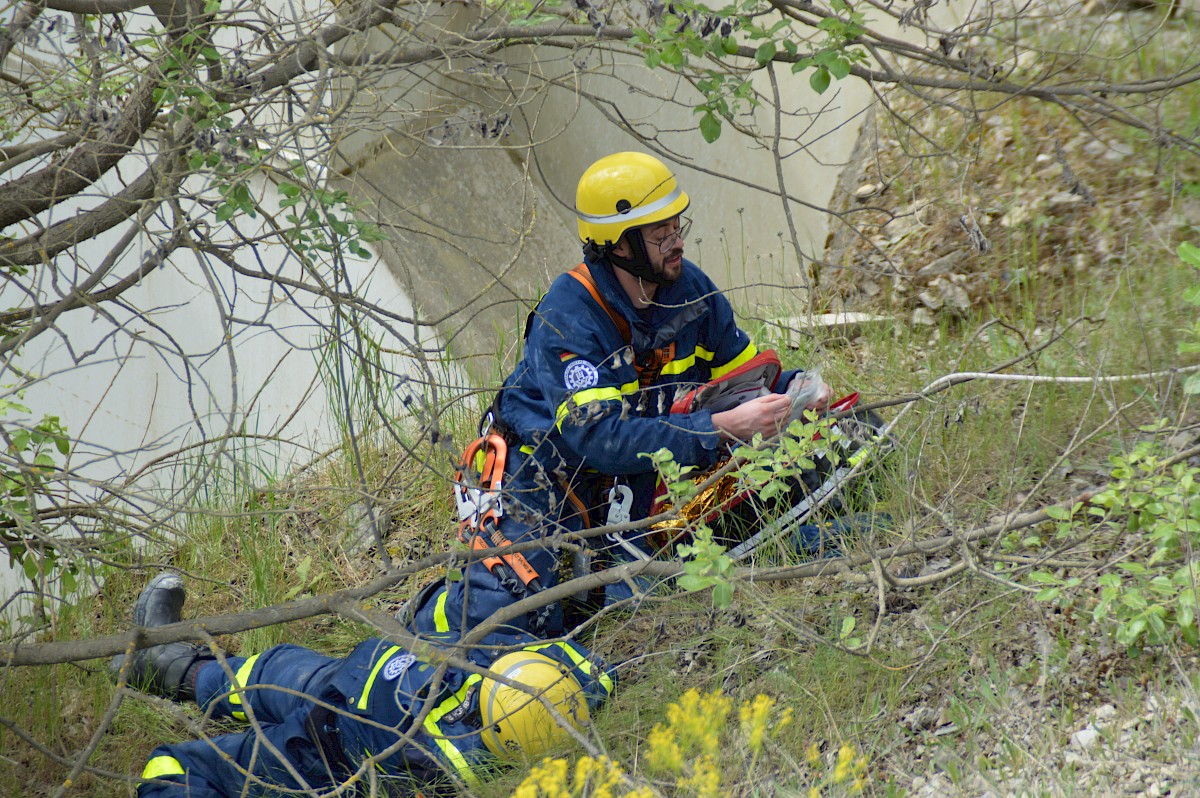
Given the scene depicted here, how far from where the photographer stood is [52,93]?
3.04 meters

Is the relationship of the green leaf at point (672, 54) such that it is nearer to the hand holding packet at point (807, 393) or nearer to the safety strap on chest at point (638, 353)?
the safety strap on chest at point (638, 353)

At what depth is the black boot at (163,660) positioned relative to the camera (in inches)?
147

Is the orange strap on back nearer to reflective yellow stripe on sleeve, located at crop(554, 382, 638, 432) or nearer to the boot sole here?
reflective yellow stripe on sleeve, located at crop(554, 382, 638, 432)

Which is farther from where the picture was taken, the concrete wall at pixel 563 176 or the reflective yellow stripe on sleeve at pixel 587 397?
the concrete wall at pixel 563 176

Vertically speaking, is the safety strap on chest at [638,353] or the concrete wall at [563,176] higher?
the concrete wall at [563,176]

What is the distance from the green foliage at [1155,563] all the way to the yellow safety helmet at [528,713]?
4.19 ft

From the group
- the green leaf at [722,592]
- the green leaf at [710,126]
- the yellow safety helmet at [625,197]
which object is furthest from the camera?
the yellow safety helmet at [625,197]

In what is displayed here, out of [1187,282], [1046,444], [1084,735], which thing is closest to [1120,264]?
[1187,282]

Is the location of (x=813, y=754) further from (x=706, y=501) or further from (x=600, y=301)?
(x=600, y=301)

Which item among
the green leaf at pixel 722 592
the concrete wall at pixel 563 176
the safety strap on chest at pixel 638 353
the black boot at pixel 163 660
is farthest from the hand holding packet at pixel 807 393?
the black boot at pixel 163 660

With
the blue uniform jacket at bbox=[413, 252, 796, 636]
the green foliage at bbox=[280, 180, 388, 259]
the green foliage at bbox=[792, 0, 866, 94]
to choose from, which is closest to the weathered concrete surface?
the blue uniform jacket at bbox=[413, 252, 796, 636]

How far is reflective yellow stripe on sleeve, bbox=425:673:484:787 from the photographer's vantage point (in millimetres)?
2920

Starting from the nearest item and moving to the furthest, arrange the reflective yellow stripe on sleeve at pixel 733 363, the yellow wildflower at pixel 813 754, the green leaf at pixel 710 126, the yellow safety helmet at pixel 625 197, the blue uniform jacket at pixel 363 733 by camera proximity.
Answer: the yellow wildflower at pixel 813 754 < the green leaf at pixel 710 126 < the blue uniform jacket at pixel 363 733 < the yellow safety helmet at pixel 625 197 < the reflective yellow stripe on sleeve at pixel 733 363

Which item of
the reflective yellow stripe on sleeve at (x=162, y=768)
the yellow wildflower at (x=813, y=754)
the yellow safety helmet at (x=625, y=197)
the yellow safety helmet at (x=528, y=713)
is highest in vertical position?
the yellow safety helmet at (x=625, y=197)
